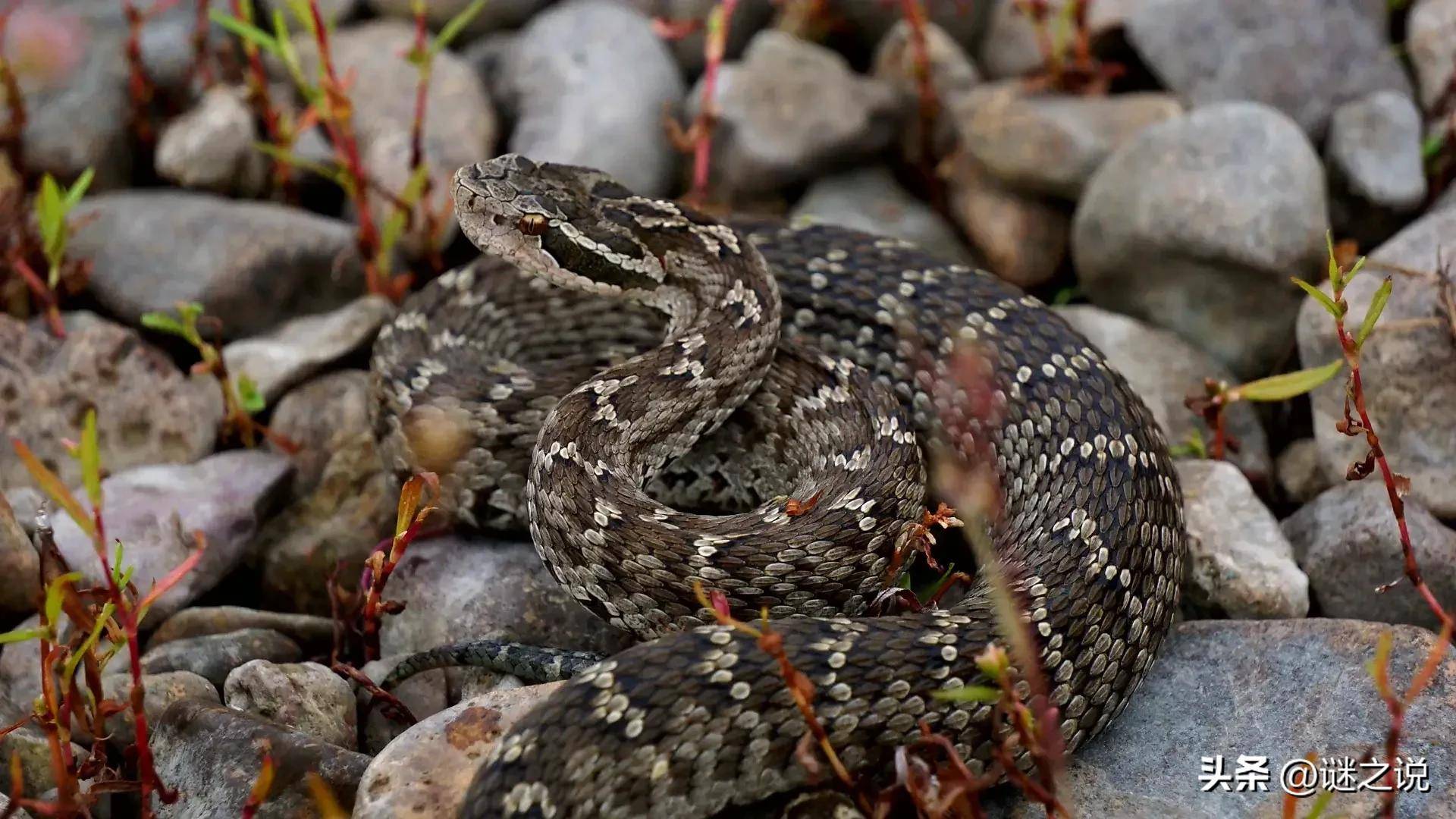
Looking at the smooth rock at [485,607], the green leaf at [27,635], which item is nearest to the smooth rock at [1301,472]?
the smooth rock at [485,607]

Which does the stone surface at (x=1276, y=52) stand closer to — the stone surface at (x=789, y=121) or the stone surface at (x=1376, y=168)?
the stone surface at (x=1376, y=168)

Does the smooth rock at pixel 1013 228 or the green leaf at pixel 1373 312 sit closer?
the green leaf at pixel 1373 312

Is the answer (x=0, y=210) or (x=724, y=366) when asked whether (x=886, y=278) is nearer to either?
(x=724, y=366)

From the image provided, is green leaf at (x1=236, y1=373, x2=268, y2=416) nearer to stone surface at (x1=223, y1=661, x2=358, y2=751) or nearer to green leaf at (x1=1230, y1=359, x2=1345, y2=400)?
stone surface at (x1=223, y1=661, x2=358, y2=751)

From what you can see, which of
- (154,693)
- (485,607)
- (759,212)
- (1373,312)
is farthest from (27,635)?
(759,212)

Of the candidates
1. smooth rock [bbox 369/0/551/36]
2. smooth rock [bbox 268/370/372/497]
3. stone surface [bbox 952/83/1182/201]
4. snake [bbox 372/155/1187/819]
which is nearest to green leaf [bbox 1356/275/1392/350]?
snake [bbox 372/155/1187/819]

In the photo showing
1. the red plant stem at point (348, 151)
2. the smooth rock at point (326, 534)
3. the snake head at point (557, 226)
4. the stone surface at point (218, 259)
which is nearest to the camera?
the snake head at point (557, 226)
